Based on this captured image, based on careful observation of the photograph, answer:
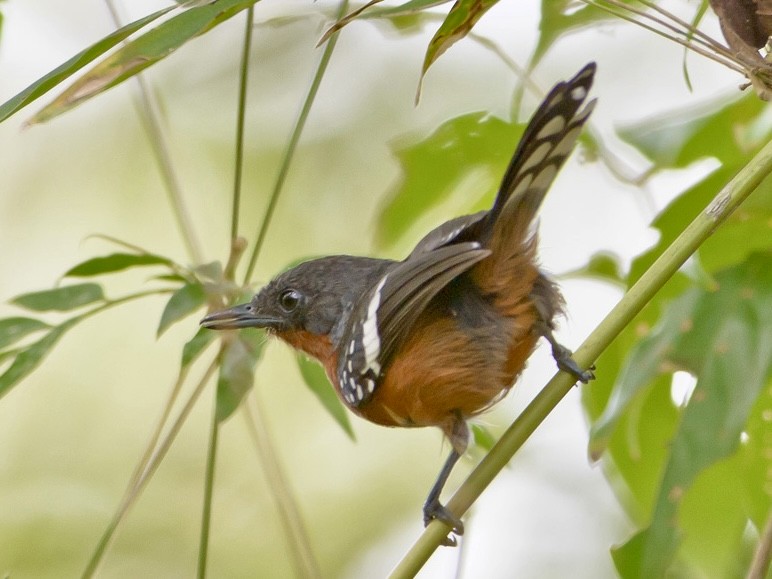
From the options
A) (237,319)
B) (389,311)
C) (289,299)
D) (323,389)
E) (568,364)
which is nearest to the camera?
(568,364)

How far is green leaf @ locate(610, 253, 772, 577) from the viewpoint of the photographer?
1882 millimetres

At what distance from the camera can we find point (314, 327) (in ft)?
9.16

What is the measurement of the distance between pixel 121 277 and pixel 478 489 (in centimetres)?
498

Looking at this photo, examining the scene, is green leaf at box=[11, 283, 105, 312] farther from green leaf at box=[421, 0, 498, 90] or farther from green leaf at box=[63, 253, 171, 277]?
green leaf at box=[421, 0, 498, 90]

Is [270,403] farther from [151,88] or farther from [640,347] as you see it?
[640,347]

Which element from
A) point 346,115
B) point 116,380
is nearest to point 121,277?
point 116,380

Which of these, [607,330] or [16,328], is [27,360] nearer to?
[16,328]

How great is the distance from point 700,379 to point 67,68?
1361 millimetres

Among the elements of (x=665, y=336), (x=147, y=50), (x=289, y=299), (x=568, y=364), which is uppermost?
(x=147, y=50)

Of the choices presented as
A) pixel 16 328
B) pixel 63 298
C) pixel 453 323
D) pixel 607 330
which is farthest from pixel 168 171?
pixel 607 330

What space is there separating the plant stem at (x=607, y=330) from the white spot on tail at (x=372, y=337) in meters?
0.69

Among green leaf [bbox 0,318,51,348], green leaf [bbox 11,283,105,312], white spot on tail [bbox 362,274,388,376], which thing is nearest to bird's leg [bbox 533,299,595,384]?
white spot on tail [bbox 362,274,388,376]

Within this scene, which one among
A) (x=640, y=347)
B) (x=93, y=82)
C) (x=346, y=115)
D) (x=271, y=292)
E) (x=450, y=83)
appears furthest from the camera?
(x=346, y=115)

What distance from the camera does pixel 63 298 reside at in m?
2.20
